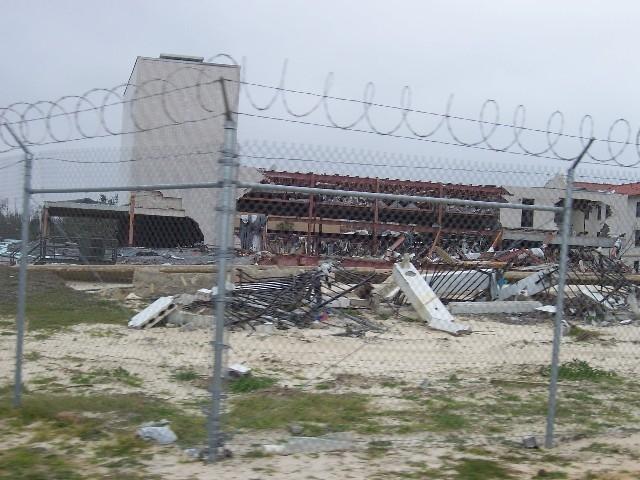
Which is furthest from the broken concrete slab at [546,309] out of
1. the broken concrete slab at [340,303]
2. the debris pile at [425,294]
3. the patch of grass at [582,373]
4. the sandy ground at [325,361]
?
the patch of grass at [582,373]

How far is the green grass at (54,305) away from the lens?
12352 millimetres

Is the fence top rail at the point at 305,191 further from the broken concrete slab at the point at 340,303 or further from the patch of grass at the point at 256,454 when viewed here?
the broken concrete slab at the point at 340,303

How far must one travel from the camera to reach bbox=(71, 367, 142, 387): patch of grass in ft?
24.0

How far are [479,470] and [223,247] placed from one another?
235 centimetres

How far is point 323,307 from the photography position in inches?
514

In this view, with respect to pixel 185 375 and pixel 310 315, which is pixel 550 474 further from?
pixel 310 315

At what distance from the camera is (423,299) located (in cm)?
1418

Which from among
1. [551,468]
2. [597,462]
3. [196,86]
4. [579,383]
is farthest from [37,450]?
[579,383]

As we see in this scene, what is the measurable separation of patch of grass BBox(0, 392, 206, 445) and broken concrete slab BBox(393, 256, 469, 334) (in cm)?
785

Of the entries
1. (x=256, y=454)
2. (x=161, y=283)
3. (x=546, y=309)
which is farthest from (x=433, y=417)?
(x=161, y=283)

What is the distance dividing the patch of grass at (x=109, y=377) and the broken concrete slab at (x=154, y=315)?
4.11 m

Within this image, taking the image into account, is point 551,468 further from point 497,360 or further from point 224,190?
point 497,360

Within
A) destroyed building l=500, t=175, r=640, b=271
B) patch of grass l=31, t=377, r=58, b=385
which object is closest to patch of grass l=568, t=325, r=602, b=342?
destroyed building l=500, t=175, r=640, b=271

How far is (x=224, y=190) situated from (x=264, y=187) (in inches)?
14.3
